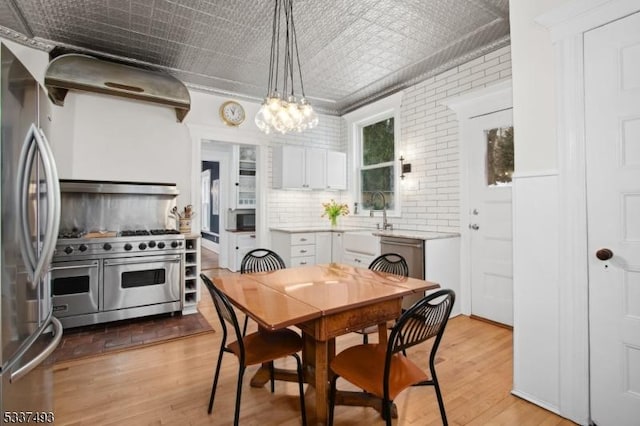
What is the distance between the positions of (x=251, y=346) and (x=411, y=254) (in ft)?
7.10

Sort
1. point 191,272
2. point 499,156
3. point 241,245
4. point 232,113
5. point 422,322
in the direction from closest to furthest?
point 422,322, point 499,156, point 191,272, point 232,113, point 241,245

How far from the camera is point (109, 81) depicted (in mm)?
3336

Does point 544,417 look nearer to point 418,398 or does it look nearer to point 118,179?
point 418,398

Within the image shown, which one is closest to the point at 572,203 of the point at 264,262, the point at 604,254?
the point at 604,254

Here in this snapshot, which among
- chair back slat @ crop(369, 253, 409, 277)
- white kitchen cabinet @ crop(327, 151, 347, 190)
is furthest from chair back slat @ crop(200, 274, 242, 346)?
white kitchen cabinet @ crop(327, 151, 347, 190)

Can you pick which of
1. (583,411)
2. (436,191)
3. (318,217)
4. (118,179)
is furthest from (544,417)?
(118,179)

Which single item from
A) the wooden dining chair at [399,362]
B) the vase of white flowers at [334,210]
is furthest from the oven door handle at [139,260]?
the wooden dining chair at [399,362]

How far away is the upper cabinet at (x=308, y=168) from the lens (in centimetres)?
499

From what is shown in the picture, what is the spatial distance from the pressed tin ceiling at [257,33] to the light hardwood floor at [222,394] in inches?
115

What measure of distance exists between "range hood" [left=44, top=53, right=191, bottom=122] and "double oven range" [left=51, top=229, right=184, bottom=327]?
1.50 metres

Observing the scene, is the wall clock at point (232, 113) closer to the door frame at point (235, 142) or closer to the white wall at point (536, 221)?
the door frame at point (235, 142)

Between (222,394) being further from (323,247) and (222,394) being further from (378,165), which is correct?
(378,165)

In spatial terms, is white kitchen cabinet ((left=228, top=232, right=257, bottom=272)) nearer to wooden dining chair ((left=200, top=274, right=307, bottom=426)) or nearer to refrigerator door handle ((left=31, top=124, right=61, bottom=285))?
wooden dining chair ((left=200, top=274, right=307, bottom=426))

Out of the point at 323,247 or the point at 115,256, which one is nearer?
the point at 115,256
